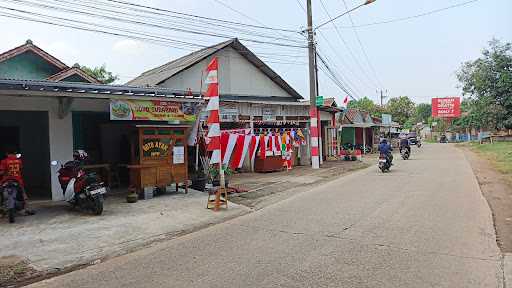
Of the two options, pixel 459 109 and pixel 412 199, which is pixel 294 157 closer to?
pixel 412 199

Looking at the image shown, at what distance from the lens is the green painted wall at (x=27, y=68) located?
53.3 ft

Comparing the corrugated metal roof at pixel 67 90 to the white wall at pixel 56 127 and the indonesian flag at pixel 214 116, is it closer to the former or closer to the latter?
the white wall at pixel 56 127

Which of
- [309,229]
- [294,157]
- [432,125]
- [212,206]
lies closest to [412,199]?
[309,229]

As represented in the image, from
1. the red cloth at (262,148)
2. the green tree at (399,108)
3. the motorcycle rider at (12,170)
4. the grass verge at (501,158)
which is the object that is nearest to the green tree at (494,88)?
the grass verge at (501,158)

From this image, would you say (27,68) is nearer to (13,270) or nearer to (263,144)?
(263,144)

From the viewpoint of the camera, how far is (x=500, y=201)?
1020 cm

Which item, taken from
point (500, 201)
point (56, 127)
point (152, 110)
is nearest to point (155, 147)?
point (152, 110)

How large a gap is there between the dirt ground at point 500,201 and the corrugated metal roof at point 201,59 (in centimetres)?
1188

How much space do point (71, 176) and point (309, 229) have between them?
574 cm

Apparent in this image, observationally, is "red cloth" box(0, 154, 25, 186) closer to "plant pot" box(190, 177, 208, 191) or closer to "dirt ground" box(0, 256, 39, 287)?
"dirt ground" box(0, 256, 39, 287)

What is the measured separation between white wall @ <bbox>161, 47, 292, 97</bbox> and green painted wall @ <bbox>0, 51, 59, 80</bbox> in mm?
4895

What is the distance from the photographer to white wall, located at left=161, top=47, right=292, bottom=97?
20094mm

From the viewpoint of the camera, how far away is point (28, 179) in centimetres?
1348

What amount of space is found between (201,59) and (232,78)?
92.8 inches
